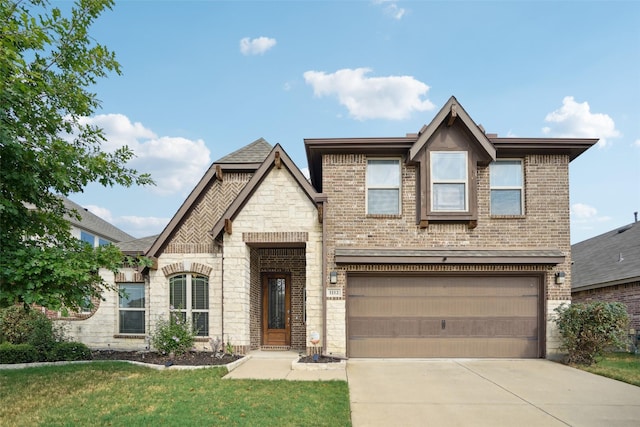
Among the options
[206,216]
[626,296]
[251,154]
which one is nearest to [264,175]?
[251,154]

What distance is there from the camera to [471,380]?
30.5ft

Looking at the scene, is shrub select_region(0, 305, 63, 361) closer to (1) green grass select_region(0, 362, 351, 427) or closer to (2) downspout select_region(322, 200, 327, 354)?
(1) green grass select_region(0, 362, 351, 427)

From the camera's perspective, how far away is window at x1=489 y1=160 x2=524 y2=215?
484 inches

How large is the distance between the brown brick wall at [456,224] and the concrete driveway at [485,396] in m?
2.80

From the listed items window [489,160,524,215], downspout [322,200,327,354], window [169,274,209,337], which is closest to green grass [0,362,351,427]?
window [169,274,209,337]

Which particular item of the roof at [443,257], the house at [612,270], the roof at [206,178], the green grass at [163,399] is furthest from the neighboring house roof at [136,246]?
the house at [612,270]

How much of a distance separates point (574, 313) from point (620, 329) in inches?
40.3

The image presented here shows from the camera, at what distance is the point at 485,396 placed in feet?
26.2

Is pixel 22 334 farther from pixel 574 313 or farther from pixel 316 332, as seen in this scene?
pixel 574 313

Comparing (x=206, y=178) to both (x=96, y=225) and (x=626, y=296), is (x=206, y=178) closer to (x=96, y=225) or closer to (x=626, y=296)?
(x=626, y=296)

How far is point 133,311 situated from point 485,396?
10448mm

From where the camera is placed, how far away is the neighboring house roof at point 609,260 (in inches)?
632

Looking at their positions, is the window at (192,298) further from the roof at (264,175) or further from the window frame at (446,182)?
the window frame at (446,182)

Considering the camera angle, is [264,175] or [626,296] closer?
[264,175]
